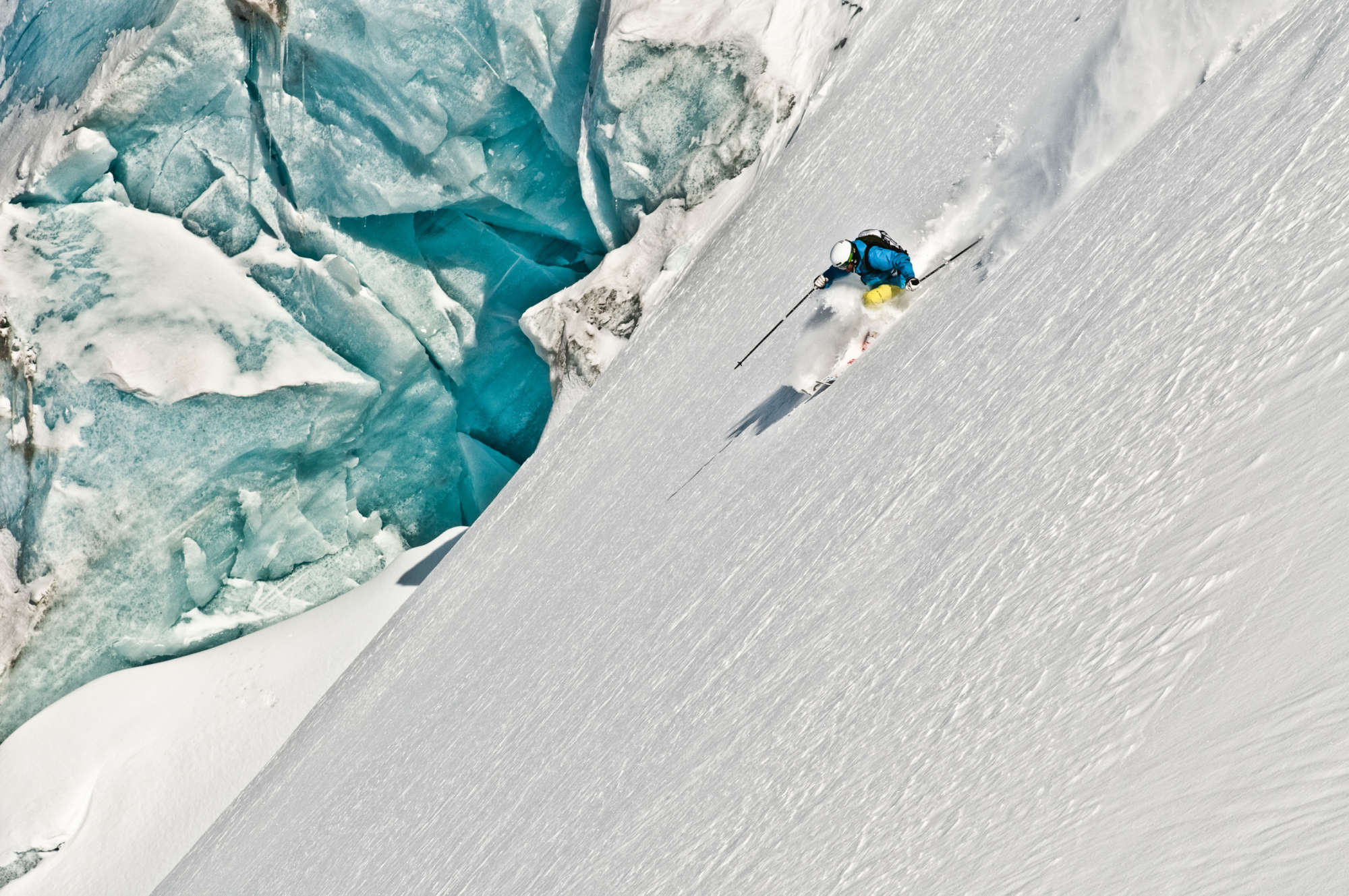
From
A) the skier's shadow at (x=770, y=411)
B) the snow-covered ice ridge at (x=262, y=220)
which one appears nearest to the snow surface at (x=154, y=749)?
the snow-covered ice ridge at (x=262, y=220)

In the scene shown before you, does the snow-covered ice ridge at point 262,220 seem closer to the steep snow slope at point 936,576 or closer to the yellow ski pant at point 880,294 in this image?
the steep snow slope at point 936,576

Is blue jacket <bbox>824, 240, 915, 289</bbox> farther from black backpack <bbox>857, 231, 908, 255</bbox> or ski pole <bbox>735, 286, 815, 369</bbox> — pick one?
ski pole <bbox>735, 286, 815, 369</bbox>

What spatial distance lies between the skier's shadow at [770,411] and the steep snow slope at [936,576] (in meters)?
0.08

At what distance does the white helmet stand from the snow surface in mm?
5873

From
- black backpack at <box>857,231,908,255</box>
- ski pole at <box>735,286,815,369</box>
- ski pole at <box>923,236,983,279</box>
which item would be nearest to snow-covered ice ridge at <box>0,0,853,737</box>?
ski pole at <box>735,286,815,369</box>

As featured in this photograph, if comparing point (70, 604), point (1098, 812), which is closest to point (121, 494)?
point (70, 604)

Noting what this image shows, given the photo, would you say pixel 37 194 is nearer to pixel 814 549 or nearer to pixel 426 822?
pixel 426 822

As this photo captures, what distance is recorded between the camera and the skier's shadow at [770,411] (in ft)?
22.8

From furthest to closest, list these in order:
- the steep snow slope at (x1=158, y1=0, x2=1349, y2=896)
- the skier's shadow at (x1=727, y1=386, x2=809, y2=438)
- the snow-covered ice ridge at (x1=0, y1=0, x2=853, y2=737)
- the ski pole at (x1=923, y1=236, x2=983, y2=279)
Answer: the snow-covered ice ridge at (x1=0, y1=0, x2=853, y2=737) → the skier's shadow at (x1=727, y1=386, x2=809, y2=438) → the ski pole at (x1=923, y1=236, x2=983, y2=279) → the steep snow slope at (x1=158, y1=0, x2=1349, y2=896)

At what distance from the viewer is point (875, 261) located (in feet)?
21.6

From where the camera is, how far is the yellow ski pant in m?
6.80

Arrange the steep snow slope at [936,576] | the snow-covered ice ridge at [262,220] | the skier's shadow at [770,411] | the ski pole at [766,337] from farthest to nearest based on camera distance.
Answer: the snow-covered ice ridge at [262,220], the ski pole at [766,337], the skier's shadow at [770,411], the steep snow slope at [936,576]

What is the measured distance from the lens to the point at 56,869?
10.0m

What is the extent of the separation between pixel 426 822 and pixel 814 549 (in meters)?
2.67
